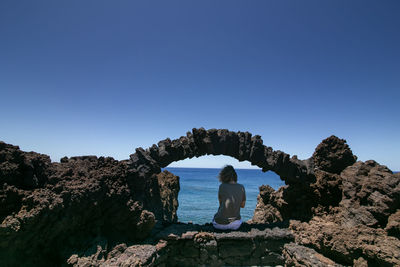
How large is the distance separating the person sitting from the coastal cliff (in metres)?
0.33

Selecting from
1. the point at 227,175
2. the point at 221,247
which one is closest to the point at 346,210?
the point at 227,175

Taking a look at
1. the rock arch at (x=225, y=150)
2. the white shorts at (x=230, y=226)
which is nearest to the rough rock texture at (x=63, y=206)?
the rock arch at (x=225, y=150)

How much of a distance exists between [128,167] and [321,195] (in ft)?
20.3

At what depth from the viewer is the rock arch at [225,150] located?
6.43 metres

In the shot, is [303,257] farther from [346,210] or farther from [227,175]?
[227,175]

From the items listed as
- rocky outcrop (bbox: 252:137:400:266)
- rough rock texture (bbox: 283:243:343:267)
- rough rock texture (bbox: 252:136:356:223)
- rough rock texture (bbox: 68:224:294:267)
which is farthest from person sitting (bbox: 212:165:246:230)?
rough rock texture (bbox: 252:136:356:223)

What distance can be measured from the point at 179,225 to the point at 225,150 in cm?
288

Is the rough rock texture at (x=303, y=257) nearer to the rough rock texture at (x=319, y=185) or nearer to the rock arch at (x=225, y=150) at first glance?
the rough rock texture at (x=319, y=185)

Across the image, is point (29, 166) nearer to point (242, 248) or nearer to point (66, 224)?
point (66, 224)

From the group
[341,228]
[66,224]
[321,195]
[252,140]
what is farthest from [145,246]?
[321,195]

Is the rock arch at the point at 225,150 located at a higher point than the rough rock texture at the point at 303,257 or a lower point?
higher

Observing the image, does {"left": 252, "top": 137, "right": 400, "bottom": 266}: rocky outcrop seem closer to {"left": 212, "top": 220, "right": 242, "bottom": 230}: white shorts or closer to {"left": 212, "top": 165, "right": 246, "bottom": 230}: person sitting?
{"left": 212, "top": 220, "right": 242, "bottom": 230}: white shorts

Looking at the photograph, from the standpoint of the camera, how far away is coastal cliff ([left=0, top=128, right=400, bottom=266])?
4066mm

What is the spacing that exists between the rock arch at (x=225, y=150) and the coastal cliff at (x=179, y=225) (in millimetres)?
33
